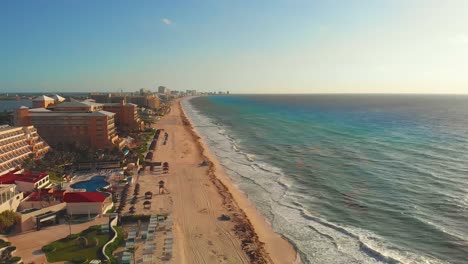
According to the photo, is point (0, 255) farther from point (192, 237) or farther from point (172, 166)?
point (172, 166)

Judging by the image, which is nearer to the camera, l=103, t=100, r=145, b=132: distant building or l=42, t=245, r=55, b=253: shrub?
l=42, t=245, r=55, b=253: shrub

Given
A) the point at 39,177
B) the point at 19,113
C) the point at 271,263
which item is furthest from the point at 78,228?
the point at 19,113

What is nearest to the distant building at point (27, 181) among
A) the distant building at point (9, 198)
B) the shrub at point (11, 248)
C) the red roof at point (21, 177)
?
the red roof at point (21, 177)

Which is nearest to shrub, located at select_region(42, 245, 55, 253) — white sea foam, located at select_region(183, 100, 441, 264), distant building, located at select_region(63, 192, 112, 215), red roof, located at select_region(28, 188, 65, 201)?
distant building, located at select_region(63, 192, 112, 215)

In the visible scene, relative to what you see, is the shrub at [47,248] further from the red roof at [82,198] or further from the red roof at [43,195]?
the red roof at [43,195]

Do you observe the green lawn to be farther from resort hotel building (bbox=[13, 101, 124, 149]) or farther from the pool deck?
resort hotel building (bbox=[13, 101, 124, 149])

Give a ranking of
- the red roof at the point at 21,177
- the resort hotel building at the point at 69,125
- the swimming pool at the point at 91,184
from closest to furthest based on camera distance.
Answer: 1. the red roof at the point at 21,177
2. the swimming pool at the point at 91,184
3. the resort hotel building at the point at 69,125
